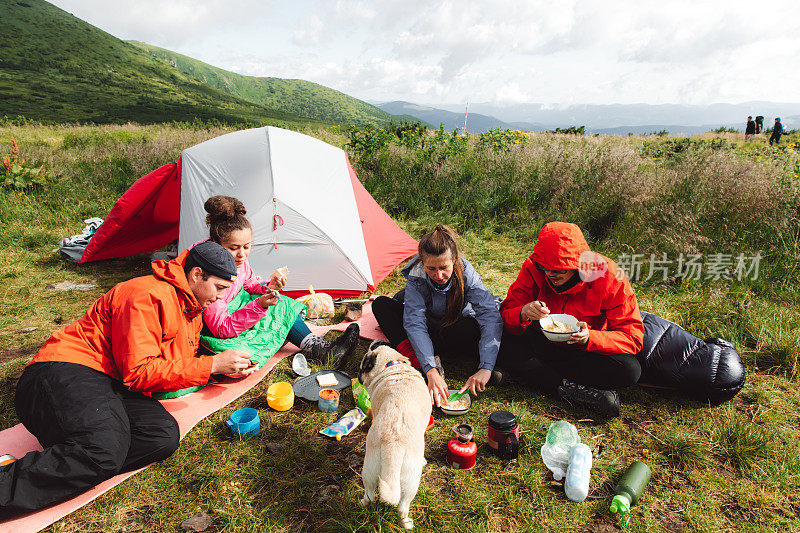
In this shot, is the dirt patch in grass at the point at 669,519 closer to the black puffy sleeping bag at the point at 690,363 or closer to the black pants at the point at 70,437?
the black puffy sleeping bag at the point at 690,363

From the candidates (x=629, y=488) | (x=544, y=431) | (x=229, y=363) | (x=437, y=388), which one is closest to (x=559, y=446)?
(x=544, y=431)

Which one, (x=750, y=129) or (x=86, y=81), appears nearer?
(x=750, y=129)

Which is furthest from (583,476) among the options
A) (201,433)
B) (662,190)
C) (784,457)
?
(662,190)

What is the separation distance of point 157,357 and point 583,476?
2.41 meters

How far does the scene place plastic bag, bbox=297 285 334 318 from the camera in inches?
164

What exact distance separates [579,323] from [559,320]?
127mm

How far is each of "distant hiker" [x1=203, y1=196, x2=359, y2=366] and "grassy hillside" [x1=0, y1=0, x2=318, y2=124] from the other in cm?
6742

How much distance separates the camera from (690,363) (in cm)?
288

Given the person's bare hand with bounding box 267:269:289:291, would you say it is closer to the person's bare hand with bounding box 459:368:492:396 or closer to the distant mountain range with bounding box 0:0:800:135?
the person's bare hand with bounding box 459:368:492:396

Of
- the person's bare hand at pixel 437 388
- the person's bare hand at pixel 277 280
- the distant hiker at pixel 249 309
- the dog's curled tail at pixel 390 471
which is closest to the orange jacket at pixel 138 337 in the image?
the distant hiker at pixel 249 309

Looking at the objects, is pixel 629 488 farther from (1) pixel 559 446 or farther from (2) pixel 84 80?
(2) pixel 84 80

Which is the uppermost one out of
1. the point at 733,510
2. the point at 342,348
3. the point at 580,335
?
the point at 580,335

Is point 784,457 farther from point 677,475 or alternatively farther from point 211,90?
point 211,90

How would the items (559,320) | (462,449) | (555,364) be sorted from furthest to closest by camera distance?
(555,364) → (559,320) → (462,449)
